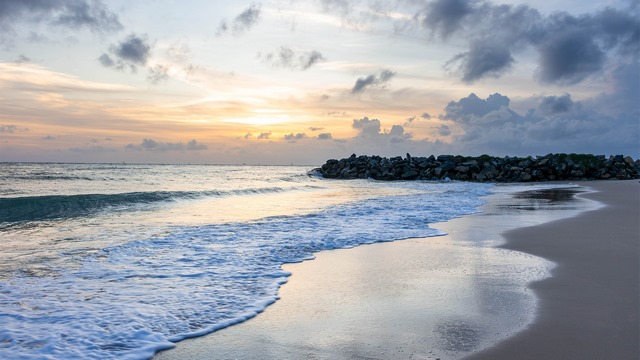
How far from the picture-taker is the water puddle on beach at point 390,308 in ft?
13.2

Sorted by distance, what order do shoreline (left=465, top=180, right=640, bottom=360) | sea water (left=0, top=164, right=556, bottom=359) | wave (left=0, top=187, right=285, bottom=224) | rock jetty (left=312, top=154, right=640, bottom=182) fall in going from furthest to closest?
Result: rock jetty (left=312, top=154, right=640, bottom=182) < wave (left=0, top=187, right=285, bottom=224) < sea water (left=0, top=164, right=556, bottom=359) < shoreline (left=465, top=180, right=640, bottom=360)

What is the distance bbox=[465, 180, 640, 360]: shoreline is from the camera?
3871 mm

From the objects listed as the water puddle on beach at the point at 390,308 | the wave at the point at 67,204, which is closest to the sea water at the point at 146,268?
the wave at the point at 67,204

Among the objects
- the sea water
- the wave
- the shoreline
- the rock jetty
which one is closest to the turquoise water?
the sea water

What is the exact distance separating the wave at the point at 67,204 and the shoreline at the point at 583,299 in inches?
564

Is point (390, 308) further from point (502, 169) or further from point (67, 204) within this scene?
point (502, 169)

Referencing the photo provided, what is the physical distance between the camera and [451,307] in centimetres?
508

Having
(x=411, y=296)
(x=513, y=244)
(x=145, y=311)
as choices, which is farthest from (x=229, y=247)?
(x=513, y=244)

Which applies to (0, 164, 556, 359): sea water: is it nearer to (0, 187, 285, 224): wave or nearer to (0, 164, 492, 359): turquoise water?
(0, 164, 492, 359): turquoise water

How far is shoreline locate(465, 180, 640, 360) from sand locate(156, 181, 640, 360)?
1 cm

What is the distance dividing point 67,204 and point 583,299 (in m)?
18.6

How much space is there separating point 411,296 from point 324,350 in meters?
1.91

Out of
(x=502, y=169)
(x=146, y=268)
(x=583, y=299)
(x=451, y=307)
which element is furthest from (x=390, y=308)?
(x=502, y=169)

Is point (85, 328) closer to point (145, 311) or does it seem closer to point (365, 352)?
point (145, 311)
